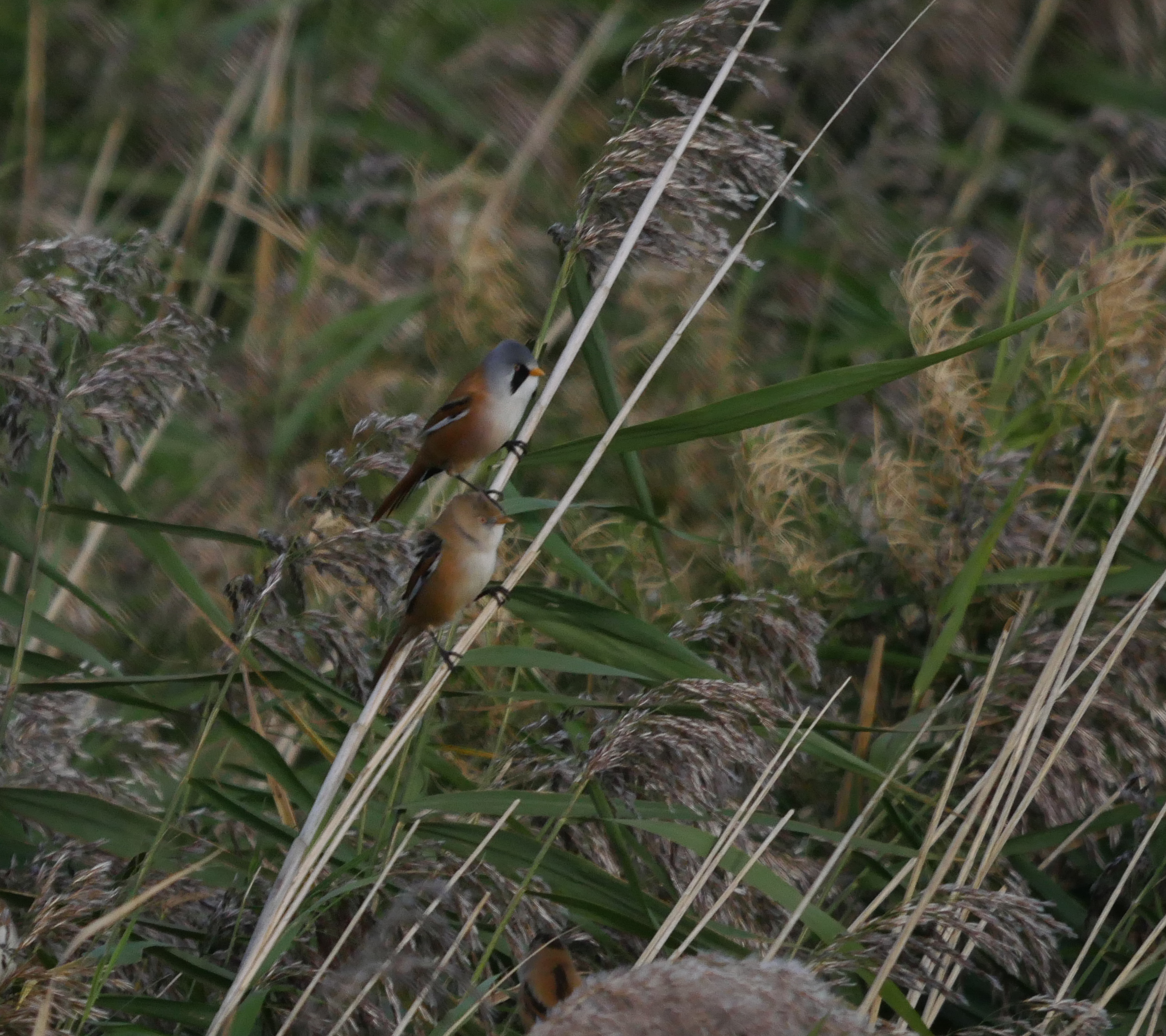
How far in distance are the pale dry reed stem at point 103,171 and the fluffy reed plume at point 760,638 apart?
273cm

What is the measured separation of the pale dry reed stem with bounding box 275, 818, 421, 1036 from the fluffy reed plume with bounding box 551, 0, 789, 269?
40.4 inches

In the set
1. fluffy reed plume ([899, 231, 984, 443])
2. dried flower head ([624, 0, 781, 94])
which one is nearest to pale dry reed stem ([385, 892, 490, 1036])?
dried flower head ([624, 0, 781, 94])

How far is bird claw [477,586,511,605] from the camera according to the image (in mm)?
2412

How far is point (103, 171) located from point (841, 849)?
364 cm

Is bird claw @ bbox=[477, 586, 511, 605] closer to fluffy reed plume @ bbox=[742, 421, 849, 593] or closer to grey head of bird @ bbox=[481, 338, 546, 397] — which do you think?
grey head of bird @ bbox=[481, 338, 546, 397]

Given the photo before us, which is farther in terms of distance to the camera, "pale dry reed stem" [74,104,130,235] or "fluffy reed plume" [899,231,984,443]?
"pale dry reed stem" [74,104,130,235]

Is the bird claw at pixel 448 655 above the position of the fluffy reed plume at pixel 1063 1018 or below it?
above

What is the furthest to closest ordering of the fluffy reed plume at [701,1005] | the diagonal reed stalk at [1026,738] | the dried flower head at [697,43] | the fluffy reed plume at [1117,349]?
1. the fluffy reed plume at [1117,349]
2. the dried flower head at [697,43]
3. the diagonal reed stalk at [1026,738]
4. the fluffy reed plume at [701,1005]

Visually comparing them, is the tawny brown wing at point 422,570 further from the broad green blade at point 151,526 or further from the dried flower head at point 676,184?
the dried flower head at point 676,184

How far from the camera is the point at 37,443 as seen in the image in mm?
2377

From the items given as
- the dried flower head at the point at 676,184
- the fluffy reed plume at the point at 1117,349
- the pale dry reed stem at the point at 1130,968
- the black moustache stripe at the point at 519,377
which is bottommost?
the pale dry reed stem at the point at 1130,968

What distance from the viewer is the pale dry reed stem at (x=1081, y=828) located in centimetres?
256

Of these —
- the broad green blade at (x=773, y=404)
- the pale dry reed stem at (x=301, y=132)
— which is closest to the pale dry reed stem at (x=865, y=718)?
the broad green blade at (x=773, y=404)

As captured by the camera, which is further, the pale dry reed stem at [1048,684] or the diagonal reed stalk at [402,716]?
the pale dry reed stem at [1048,684]
